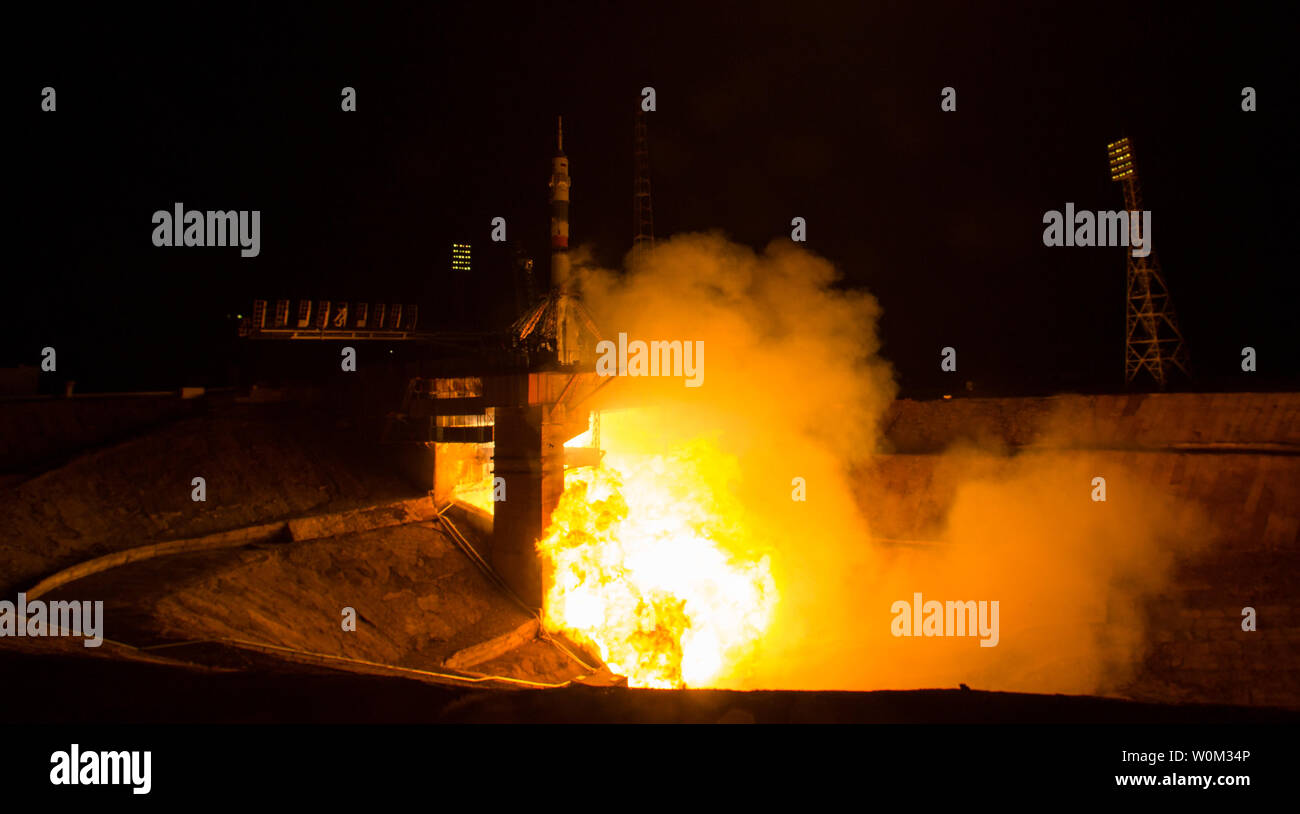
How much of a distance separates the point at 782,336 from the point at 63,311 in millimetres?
32500

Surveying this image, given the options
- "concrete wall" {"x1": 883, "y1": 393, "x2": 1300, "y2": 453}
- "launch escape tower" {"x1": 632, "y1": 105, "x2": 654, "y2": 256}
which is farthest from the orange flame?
"launch escape tower" {"x1": 632, "y1": 105, "x2": 654, "y2": 256}

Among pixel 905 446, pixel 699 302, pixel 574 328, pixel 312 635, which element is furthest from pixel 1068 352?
pixel 312 635

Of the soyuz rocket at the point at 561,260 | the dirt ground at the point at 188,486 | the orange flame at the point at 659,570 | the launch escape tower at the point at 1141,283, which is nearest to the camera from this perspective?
the dirt ground at the point at 188,486

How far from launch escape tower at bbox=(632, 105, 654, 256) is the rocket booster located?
5603 mm

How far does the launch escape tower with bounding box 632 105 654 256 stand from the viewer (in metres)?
39.1

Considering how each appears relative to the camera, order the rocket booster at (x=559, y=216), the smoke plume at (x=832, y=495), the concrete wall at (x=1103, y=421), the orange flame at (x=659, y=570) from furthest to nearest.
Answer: the rocket booster at (x=559, y=216) → the concrete wall at (x=1103, y=421) → the smoke plume at (x=832, y=495) → the orange flame at (x=659, y=570)

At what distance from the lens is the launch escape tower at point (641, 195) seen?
3909 cm

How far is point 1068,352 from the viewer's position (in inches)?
1505

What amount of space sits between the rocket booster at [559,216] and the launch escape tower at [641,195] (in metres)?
5.60

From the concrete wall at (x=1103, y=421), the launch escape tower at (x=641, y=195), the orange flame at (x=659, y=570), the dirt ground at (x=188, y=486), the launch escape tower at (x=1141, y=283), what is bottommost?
the orange flame at (x=659, y=570)

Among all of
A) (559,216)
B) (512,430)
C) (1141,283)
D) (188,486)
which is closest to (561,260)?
(559,216)

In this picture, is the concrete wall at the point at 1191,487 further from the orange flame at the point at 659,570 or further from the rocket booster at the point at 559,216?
the rocket booster at the point at 559,216

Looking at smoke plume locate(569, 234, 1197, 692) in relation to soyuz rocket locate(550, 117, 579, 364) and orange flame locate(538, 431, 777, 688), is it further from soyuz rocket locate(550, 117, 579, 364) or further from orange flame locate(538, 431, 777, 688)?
soyuz rocket locate(550, 117, 579, 364)

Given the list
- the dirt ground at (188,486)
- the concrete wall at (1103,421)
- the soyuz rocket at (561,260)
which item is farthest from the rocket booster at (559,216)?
the concrete wall at (1103,421)
